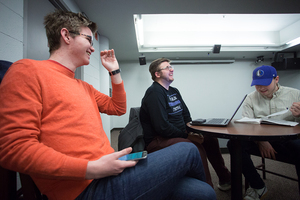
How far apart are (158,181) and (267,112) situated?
64.8 inches

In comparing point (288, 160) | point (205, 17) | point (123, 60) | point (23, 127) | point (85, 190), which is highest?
point (205, 17)

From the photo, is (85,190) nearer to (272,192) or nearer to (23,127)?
(23,127)

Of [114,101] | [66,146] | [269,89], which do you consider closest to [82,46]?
[114,101]

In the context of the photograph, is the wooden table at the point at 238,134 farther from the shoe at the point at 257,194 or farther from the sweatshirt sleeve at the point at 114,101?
the sweatshirt sleeve at the point at 114,101

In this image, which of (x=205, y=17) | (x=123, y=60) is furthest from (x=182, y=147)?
(x=123, y=60)

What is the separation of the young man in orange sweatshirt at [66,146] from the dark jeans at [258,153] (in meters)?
0.75

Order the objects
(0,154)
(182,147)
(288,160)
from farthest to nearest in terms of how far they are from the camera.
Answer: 1. (288,160)
2. (182,147)
3. (0,154)

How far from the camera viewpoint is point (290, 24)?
13.5 feet

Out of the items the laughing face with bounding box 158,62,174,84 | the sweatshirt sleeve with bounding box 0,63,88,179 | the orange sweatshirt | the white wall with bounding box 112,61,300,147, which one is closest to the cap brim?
the laughing face with bounding box 158,62,174,84

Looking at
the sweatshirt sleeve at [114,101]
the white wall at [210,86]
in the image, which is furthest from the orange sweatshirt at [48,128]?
the white wall at [210,86]

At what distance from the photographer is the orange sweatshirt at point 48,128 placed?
18.5 inches

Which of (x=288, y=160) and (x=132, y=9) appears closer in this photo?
(x=288, y=160)

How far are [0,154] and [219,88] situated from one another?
5914mm

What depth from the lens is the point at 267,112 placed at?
159 centimetres
